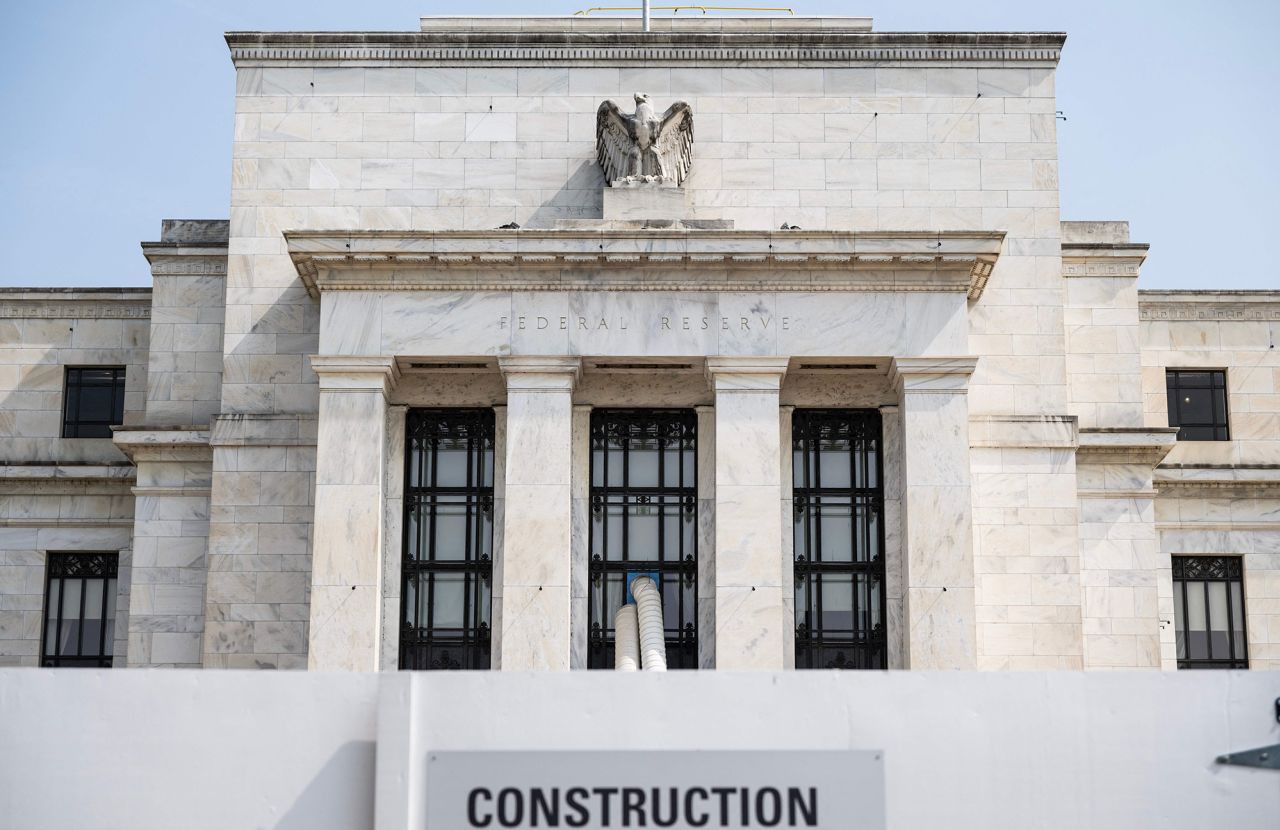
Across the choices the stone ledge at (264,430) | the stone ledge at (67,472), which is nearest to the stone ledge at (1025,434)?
the stone ledge at (264,430)

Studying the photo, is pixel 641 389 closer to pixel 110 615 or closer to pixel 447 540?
pixel 447 540

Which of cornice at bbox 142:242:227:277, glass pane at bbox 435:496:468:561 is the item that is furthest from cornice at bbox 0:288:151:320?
glass pane at bbox 435:496:468:561

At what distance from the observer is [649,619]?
1199 inches

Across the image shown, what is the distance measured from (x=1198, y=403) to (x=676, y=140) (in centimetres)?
1358

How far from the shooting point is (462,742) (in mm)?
13336

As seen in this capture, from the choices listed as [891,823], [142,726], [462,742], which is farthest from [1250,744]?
[142,726]

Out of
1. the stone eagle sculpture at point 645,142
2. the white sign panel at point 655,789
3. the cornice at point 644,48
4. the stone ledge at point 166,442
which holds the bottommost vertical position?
the white sign panel at point 655,789

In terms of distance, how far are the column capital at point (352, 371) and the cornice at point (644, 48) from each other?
7.07m

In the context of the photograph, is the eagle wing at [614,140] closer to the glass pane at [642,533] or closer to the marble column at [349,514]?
the marble column at [349,514]

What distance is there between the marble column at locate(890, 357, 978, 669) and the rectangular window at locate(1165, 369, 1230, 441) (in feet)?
28.6

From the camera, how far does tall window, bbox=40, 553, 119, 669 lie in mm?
36406

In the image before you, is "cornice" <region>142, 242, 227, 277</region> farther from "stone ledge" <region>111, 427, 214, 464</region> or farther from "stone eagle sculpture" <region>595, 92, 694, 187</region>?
"stone eagle sculpture" <region>595, 92, 694, 187</region>

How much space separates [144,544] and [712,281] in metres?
12.5

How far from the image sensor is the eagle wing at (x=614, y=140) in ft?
109
